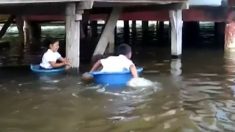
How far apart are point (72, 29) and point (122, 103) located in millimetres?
3104

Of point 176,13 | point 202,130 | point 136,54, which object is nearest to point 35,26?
point 136,54

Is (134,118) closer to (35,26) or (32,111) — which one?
(32,111)

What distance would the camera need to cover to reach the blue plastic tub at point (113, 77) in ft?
34.5

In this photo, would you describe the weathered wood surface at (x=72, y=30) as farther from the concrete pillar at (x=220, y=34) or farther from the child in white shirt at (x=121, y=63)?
the concrete pillar at (x=220, y=34)

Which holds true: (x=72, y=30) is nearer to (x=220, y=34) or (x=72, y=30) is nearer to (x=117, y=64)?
(x=117, y=64)

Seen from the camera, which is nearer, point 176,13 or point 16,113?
point 16,113

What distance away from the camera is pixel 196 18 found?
17.6 metres

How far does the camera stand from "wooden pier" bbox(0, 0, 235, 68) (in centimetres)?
1135

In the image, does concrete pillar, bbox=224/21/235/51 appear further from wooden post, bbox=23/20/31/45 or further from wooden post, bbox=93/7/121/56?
wooden post, bbox=23/20/31/45

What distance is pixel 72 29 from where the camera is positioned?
11.4m

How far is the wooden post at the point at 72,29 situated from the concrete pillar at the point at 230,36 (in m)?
7.47

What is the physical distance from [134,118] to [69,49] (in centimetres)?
420

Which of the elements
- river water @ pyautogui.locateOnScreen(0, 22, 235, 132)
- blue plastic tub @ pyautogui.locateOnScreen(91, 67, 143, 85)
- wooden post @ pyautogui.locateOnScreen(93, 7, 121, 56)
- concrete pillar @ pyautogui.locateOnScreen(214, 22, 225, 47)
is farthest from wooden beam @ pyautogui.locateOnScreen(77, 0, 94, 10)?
concrete pillar @ pyautogui.locateOnScreen(214, 22, 225, 47)

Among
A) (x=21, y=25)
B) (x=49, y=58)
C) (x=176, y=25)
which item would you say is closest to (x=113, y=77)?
(x=49, y=58)
